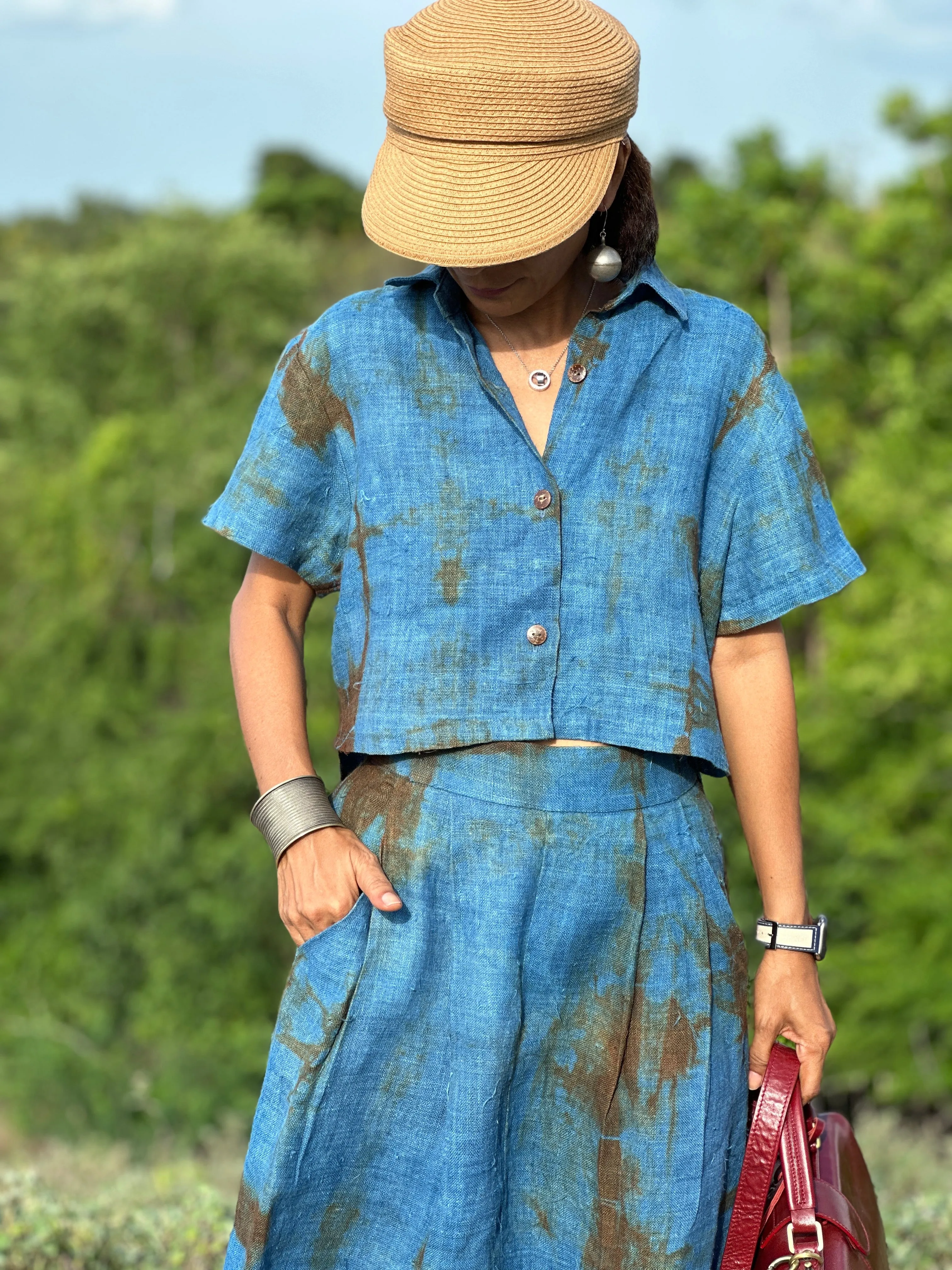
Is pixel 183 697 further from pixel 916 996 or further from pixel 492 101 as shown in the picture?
pixel 492 101

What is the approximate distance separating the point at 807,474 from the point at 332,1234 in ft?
3.61

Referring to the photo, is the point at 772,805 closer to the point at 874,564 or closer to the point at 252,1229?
the point at 252,1229

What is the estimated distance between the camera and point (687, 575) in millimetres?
1622

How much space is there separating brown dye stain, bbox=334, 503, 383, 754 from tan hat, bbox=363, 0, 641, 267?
1.07 feet

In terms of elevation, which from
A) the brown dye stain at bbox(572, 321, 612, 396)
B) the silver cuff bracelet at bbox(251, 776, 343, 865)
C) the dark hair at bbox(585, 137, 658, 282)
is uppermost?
the dark hair at bbox(585, 137, 658, 282)

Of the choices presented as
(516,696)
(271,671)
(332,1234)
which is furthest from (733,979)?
(271,671)

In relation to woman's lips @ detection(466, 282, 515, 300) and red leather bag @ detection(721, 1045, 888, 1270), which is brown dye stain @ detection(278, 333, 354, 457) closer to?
woman's lips @ detection(466, 282, 515, 300)

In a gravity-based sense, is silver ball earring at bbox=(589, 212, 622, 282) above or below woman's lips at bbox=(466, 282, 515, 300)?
above

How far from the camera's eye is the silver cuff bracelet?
5.21 ft

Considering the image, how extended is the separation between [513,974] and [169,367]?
2976cm

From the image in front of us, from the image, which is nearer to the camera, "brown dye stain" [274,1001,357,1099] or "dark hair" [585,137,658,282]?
"brown dye stain" [274,1001,357,1099]

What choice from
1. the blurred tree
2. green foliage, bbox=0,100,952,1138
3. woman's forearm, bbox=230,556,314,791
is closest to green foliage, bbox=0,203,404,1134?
green foliage, bbox=0,100,952,1138

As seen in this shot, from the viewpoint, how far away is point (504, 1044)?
5.03ft

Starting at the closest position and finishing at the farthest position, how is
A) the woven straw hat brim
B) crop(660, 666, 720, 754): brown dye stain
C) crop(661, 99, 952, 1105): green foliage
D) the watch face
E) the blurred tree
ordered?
1. the woven straw hat brim
2. crop(660, 666, 720, 754): brown dye stain
3. the watch face
4. crop(661, 99, 952, 1105): green foliage
5. the blurred tree
